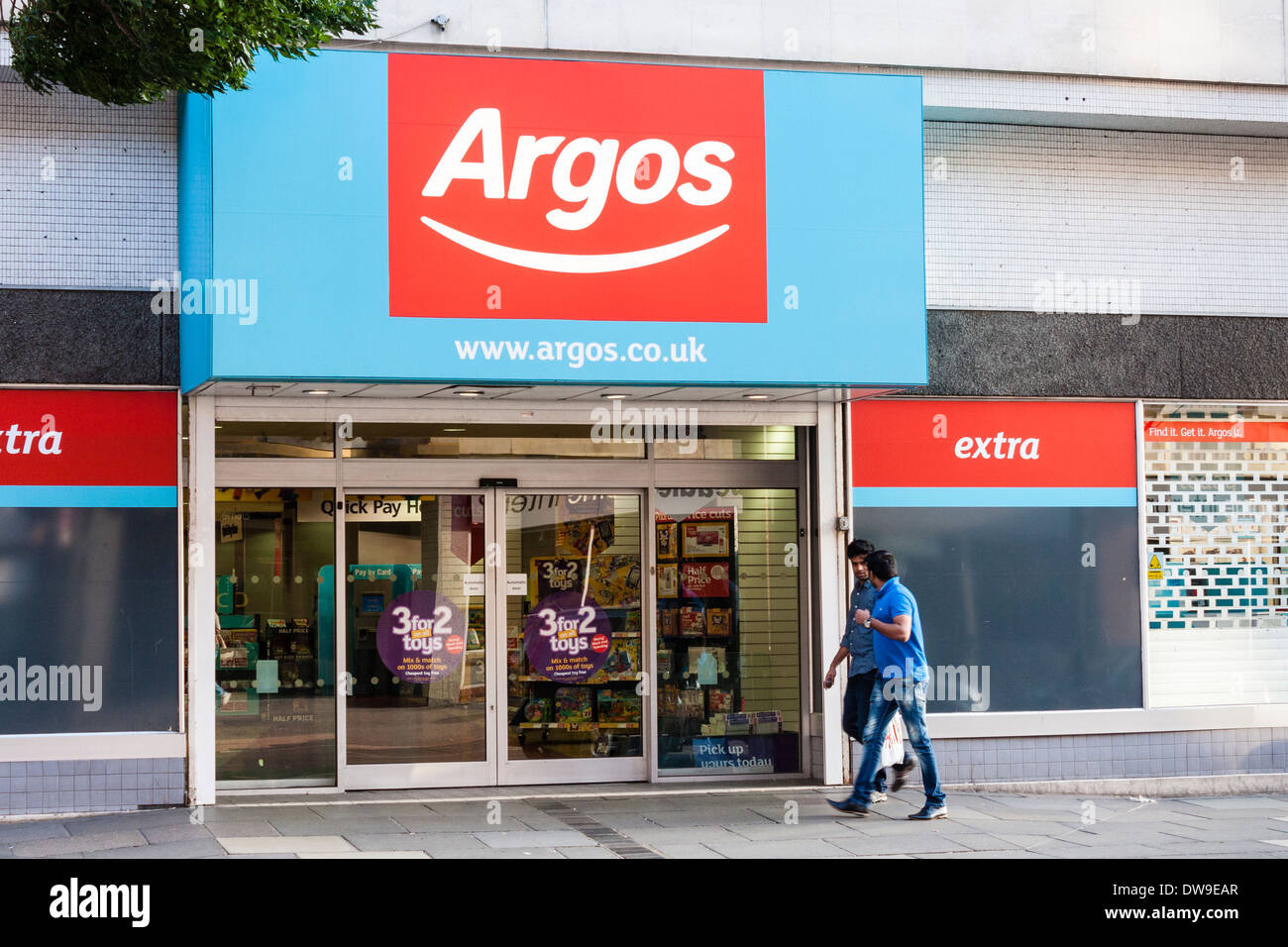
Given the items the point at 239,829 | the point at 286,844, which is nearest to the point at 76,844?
the point at 239,829

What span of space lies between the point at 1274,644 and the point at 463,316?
7.15 metres

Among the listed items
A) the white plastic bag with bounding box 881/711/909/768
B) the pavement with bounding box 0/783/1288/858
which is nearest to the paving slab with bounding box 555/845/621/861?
the pavement with bounding box 0/783/1288/858

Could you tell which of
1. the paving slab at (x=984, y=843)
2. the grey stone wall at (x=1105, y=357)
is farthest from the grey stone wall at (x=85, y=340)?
the paving slab at (x=984, y=843)

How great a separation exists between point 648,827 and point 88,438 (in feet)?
14.7

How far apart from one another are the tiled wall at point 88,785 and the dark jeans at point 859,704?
4453 millimetres

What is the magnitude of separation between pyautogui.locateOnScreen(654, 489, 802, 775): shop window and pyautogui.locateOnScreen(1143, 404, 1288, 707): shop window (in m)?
2.90

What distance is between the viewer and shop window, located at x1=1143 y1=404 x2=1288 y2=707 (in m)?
11.4

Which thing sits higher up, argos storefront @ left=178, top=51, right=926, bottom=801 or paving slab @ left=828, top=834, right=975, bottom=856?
argos storefront @ left=178, top=51, right=926, bottom=801

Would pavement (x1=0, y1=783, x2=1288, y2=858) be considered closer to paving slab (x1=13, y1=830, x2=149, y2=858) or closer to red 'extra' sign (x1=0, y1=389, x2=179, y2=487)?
paving slab (x1=13, y1=830, x2=149, y2=858)

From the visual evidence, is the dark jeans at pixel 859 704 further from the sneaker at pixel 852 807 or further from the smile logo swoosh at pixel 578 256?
the smile logo swoosh at pixel 578 256

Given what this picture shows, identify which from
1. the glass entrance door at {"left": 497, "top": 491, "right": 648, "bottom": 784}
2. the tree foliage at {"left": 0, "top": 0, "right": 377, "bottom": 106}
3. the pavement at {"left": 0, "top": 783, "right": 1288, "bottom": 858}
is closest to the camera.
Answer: the tree foliage at {"left": 0, "top": 0, "right": 377, "bottom": 106}

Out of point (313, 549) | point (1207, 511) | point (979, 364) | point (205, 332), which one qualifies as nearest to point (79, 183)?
point (205, 332)

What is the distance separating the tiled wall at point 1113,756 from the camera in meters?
10.9

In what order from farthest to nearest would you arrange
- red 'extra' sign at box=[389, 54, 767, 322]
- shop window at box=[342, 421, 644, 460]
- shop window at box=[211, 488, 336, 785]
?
shop window at box=[342, 421, 644, 460] → shop window at box=[211, 488, 336, 785] → red 'extra' sign at box=[389, 54, 767, 322]
